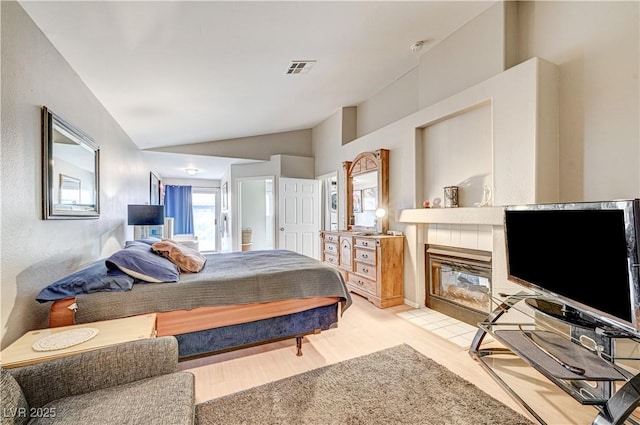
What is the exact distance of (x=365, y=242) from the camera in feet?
12.2

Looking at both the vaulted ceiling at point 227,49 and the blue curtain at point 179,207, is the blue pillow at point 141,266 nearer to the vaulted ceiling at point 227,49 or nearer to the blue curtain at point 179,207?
the vaulted ceiling at point 227,49

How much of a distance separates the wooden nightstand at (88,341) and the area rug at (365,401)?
63 cm

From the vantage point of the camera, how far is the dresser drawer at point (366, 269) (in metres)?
3.59

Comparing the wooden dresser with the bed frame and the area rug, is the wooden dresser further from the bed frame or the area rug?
the area rug

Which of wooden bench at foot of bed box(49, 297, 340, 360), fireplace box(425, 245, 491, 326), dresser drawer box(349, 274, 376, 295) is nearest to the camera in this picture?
wooden bench at foot of bed box(49, 297, 340, 360)

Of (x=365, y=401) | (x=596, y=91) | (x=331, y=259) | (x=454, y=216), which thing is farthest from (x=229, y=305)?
(x=596, y=91)

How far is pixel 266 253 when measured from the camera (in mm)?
3303

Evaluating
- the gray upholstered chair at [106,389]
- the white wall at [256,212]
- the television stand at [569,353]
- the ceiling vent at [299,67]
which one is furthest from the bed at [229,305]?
the white wall at [256,212]

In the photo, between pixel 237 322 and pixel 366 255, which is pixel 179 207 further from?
pixel 237 322

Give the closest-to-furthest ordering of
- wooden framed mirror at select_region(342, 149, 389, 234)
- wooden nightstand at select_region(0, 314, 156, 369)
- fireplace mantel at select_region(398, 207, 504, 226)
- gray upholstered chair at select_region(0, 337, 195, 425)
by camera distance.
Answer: gray upholstered chair at select_region(0, 337, 195, 425) < wooden nightstand at select_region(0, 314, 156, 369) < fireplace mantel at select_region(398, 207, 504, 226) < wooden framed mirror at select_region(342, 149, 389, 234)

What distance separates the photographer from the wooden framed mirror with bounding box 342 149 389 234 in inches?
154

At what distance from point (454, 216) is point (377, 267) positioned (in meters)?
1.15

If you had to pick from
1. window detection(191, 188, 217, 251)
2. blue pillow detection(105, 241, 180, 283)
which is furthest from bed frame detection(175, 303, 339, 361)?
window detection(191, 188, 217, 251)

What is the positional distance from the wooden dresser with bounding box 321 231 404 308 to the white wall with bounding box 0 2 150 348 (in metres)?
2.99
